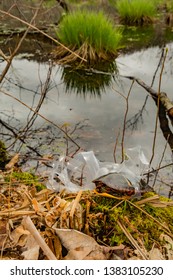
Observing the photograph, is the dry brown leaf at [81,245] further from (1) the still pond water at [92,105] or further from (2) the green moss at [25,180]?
(1) the still pond water at [92,105]

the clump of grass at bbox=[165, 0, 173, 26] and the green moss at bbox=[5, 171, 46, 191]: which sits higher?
the clump of grass at bbox=[165, 0, 173, 26]

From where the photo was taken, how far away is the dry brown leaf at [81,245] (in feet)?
4.73

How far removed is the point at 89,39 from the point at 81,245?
5792 millimetres

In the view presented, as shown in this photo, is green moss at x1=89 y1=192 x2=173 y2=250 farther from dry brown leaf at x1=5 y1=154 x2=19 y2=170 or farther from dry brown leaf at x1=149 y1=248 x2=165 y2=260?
dry brown leaf at x1=5 y1=154 x2=19 y2=170

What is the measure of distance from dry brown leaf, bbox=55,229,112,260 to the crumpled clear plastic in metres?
0.35

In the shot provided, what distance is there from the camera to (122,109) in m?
4.61

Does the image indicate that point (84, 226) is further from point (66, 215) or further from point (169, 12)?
point (169, 12)

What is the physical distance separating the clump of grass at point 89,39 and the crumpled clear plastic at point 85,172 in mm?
4848

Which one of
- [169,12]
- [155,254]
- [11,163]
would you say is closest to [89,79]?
[11,163]

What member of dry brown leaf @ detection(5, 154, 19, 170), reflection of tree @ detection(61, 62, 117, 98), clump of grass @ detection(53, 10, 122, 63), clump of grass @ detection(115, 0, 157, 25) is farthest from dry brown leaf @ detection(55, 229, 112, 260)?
clump of grass @ detection(115, 0, 157, 25)

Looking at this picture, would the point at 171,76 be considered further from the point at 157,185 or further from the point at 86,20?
the point at 157,185

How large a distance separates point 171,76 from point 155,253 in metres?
4.64

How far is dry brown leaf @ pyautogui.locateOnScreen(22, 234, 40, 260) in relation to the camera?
140 cm
